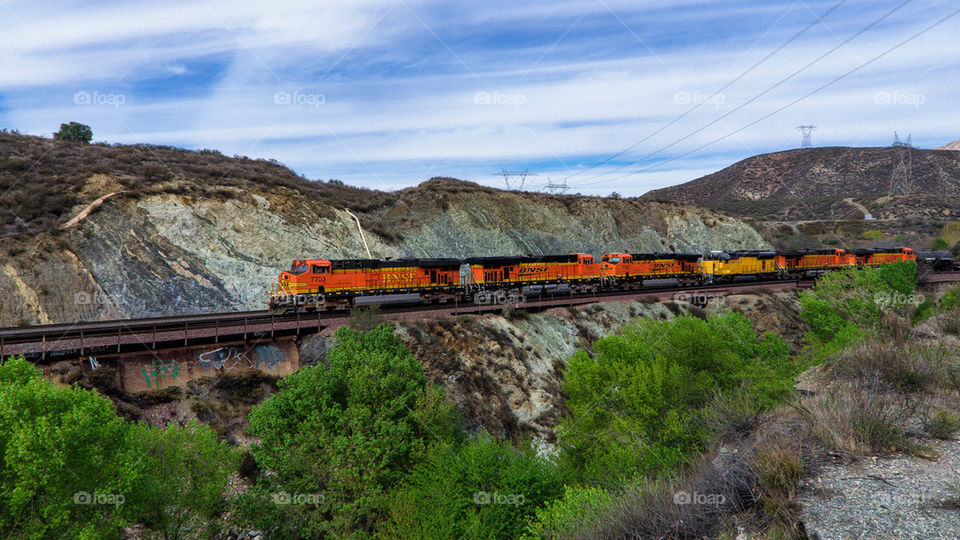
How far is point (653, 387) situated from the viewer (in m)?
20.9

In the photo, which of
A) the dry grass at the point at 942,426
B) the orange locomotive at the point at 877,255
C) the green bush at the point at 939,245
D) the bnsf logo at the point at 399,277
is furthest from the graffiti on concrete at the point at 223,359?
the green bush at the point at 939,245

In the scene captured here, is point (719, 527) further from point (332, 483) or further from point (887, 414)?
point (332, 483)

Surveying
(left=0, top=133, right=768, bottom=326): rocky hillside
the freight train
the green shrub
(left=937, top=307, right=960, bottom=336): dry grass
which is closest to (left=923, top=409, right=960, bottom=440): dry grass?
the green shrub

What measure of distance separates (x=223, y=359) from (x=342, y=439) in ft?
39.2

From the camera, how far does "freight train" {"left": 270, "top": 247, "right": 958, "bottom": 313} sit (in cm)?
3291

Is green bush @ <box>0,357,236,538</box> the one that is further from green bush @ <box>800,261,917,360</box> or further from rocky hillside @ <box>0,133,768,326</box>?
green bush @ <box>800,261,917,360</box>

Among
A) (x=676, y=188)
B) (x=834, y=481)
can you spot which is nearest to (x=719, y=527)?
(x=834, y=481)

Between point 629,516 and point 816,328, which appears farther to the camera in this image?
point 816,328

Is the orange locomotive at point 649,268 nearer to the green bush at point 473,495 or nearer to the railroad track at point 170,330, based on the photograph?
the railroad track at point 170,330

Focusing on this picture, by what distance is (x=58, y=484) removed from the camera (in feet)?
42.4

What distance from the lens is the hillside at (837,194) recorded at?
10888 cm

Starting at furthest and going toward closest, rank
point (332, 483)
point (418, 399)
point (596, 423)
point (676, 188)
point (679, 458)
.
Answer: point (676, 188) < point (596, 423) < point (418, 399) < point (332, 483) < point (679, 458)

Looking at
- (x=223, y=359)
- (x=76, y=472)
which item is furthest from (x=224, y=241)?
(x=76, y=472)

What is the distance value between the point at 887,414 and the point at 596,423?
1315 centimetres
